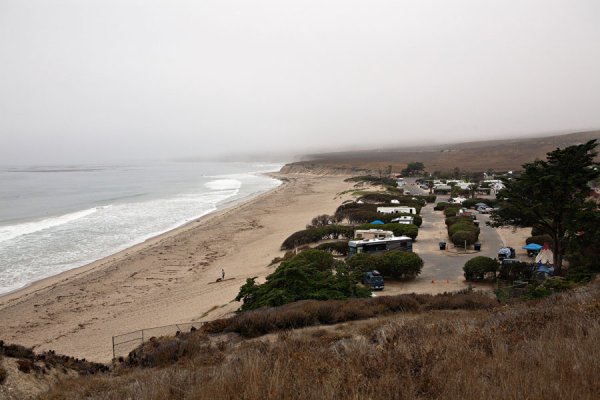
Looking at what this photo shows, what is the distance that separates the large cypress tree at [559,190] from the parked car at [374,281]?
764 cm

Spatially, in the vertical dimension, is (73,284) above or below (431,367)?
below

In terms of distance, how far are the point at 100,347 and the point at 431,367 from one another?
13.8m

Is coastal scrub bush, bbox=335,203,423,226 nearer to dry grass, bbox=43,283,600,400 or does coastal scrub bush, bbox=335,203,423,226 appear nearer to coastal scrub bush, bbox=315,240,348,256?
coastal scrub bush, bbox=315,240,348,256

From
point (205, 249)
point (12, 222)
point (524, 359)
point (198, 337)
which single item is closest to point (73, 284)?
point (205, 249)

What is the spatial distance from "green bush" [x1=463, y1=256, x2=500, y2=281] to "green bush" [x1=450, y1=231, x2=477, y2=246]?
758cm

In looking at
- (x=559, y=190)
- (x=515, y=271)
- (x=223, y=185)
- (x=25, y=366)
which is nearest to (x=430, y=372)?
(x=25, y=366)

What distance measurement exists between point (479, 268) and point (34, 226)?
41524mm

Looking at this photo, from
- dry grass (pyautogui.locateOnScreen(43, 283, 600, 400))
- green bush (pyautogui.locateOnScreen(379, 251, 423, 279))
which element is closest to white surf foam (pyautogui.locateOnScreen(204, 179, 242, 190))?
green bush (pyautogui.locateOnScreen(379, 251, 423, 279))

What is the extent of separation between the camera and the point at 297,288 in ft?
52.0

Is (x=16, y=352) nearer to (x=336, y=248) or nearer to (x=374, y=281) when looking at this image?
(x=374, y=281)

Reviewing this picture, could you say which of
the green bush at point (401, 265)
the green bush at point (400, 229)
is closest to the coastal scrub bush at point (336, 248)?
the green bush at point (400, 229)

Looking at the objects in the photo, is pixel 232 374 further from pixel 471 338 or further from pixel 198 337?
pixel 198 337

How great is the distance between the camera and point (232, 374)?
464cm

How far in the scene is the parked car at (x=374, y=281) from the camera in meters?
18.7
